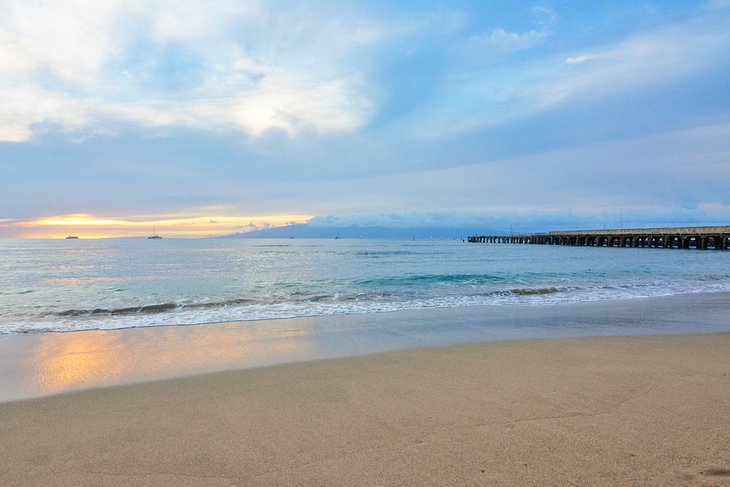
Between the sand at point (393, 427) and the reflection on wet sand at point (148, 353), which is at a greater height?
the sand at point (393, 427)

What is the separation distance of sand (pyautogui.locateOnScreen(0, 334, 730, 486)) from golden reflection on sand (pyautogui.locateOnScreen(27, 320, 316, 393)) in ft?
2.04

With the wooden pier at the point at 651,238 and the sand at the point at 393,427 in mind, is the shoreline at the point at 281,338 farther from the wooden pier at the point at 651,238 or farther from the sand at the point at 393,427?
the wooden pier at the point at 651,238

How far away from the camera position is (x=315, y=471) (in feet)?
9.77

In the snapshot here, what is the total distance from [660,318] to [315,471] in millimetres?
10381

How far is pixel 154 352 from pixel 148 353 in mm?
98

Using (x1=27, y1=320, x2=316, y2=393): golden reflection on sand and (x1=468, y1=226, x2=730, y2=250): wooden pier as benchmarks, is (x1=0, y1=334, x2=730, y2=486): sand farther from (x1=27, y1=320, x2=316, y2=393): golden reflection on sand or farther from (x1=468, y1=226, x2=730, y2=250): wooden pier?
(x1=468, y1=226, x2=730, y2=250): wooden pier

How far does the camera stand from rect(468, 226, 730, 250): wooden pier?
54.9 metres

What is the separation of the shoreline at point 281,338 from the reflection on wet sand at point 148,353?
0.6 inches

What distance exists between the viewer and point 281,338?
26.5 feet

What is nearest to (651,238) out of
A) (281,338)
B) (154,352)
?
(281,338)

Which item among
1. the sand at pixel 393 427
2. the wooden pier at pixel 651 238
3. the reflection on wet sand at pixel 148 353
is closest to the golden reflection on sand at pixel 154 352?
the reflection on wet sand at pixel 148 353

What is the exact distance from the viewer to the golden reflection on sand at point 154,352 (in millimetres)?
5727

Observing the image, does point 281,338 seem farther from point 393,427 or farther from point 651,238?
point 651,238

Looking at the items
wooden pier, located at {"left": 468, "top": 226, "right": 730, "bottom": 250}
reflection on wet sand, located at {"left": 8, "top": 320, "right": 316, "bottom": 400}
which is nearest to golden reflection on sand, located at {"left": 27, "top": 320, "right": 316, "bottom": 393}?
reflection on wet sand, located at {"left": 8, "top": 320, "right": 316, "bottom": 400}
